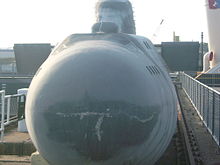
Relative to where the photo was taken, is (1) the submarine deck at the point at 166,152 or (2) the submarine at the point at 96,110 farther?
(1) the submarine deck at the point at 166,152

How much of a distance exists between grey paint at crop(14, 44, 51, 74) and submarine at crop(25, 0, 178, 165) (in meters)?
17.1

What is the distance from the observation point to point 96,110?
14.5 ft

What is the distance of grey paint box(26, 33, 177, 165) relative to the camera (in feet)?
14.6

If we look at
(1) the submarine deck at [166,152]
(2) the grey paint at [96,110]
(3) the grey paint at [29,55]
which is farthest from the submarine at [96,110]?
(3) the grey paint at [29,55]

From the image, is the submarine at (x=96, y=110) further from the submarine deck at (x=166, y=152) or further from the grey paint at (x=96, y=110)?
the submarine deck at (x=166, y=152)

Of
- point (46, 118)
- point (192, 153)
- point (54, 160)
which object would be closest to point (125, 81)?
point (46, 118)

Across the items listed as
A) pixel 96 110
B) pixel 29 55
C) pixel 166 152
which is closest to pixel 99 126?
pixel 96 110

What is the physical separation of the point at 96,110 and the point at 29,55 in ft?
60.6

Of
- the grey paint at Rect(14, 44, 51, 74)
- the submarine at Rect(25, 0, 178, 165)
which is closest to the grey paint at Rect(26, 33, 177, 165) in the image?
the submarine at Rect(25, 0, 178, 165)

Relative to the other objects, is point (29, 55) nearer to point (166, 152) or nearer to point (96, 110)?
point (166, 152)

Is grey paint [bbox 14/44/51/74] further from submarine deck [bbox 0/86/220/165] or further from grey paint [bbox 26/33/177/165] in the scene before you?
grey paint [bbox 26/33/177/165]

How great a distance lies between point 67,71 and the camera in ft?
15.5

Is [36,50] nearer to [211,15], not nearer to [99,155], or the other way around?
[99,155]

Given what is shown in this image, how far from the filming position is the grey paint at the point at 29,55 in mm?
21817
